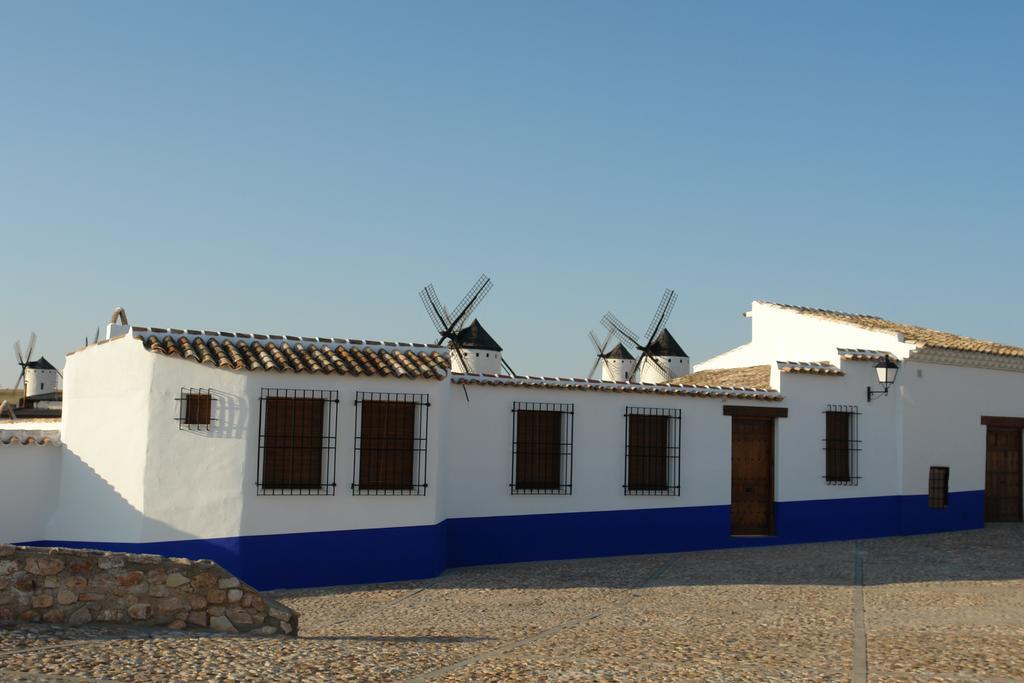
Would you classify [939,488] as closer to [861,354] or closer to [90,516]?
[861,354]

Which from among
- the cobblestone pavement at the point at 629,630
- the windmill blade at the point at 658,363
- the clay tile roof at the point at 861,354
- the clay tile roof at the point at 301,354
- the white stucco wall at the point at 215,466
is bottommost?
the cobblestone pavement at the point at 629,630

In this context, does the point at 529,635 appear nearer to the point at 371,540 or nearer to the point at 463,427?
the point at 371,540

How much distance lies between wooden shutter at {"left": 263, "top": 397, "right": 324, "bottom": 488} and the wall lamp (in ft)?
32.1

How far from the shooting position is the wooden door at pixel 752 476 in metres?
15.5

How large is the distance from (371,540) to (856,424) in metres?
8.91

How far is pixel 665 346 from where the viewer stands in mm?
Result: 34812

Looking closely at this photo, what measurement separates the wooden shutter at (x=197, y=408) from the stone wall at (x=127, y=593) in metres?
3.59

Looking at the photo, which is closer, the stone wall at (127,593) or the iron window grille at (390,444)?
the stone wall at (127,593)

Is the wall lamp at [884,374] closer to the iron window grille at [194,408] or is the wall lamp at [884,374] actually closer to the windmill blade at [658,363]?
the iron window grille at [194,408]

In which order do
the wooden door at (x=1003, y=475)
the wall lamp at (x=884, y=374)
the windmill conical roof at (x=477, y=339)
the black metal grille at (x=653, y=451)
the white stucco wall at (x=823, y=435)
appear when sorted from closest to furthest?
1. the black metal grille at (x=653, y=451)
2. the white stucco wall at (x=823, y=435)
3. the wall lamp at (x=884, y=374)
4. the wooden door at (x=1003, y=475)
5. the windmill conical roof at (x=477, y=339)

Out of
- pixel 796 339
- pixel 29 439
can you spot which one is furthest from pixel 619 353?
pixel 29 439

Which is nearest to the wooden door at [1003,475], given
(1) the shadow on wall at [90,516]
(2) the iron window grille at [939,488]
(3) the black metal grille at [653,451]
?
(2) the iron window grille at [939,488]

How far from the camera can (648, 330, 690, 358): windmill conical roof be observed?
3472 cm

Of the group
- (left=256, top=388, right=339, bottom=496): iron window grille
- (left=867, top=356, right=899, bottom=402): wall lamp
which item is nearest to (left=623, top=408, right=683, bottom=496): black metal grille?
(left=867, top=356, right=899, bottom=402): wall lamp
